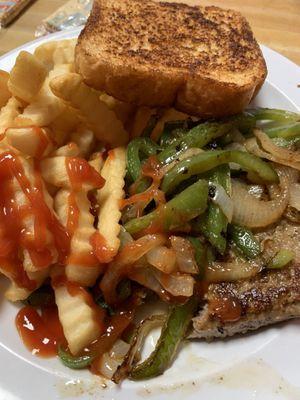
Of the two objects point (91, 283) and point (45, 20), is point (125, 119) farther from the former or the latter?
point (45, 20)

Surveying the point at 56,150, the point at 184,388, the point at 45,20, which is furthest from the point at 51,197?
the point at 45,20

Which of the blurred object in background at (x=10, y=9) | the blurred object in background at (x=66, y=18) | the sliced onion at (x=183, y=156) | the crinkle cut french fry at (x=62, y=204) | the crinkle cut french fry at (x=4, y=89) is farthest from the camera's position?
the blurred object in background at (x=10, y=9)

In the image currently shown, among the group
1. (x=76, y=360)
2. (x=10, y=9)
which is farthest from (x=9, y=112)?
(x=10, y=9)

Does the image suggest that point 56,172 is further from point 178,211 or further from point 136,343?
point 136,343

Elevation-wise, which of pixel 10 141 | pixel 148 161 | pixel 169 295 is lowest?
pixel 169 295

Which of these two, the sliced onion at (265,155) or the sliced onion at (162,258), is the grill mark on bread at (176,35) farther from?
the sliced onion at (162,258)

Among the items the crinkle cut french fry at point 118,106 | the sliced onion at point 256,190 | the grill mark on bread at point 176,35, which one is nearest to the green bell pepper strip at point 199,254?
the sliced onion at point 256,190

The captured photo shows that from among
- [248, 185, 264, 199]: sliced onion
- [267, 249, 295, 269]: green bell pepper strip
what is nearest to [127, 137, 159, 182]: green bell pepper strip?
[248, 185, 264, 199]: sliced onion
